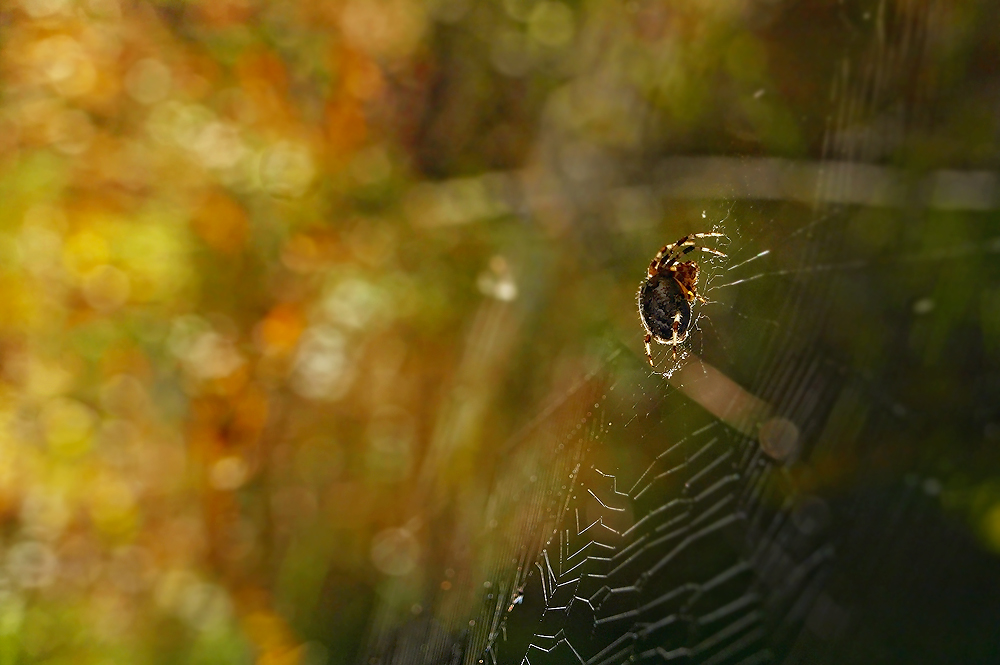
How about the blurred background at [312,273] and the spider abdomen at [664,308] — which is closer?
the spider abdomen at [664,308]

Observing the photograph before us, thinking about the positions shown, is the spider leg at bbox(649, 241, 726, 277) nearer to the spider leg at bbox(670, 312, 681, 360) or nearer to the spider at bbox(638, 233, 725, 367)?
the spider at bbox(638, 233, 725, 367)

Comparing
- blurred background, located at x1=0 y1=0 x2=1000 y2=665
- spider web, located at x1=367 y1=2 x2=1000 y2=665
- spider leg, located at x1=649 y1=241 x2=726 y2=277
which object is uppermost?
blurred background, located at x1=0 y1=0 x2=1000 y2=665

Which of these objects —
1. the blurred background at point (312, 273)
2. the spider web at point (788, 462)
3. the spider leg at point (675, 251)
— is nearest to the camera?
the spider web at point (788, 462)

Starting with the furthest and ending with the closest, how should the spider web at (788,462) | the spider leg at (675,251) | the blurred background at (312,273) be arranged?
the blurred background at (312,273)
the spider leg at (675,251)
the spider web at (788,462)

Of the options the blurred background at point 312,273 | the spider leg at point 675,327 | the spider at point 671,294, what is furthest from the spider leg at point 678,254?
the blurred background at point 312,273

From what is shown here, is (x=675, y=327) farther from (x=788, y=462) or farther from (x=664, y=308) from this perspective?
(x=788, y=462)

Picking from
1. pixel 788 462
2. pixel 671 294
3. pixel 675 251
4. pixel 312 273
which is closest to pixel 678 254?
pixel 675 251

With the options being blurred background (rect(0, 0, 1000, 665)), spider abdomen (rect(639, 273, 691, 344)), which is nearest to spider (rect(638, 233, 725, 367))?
spider abdomen (rect(639, 273, 691, 344))

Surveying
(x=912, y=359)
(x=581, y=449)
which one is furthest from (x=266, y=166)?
(x=912, y=359)

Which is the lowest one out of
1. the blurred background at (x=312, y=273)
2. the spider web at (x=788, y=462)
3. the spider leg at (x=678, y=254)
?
the spider web at (x=788, y=462)

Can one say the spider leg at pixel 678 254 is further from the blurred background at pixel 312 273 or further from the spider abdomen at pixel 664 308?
the blurred background at pixel 312 273
